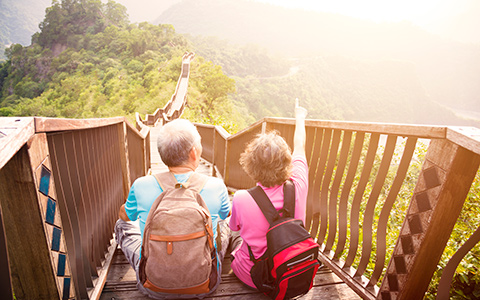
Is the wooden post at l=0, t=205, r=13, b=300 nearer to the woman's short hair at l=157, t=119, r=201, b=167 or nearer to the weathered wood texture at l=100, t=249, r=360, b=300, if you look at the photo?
the woman's short hair at l=157, t=119, r=201, b=167

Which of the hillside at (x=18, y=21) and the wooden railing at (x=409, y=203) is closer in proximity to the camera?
the wooden railing at (x=409, y=203)

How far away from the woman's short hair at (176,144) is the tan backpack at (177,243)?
167 millimetres

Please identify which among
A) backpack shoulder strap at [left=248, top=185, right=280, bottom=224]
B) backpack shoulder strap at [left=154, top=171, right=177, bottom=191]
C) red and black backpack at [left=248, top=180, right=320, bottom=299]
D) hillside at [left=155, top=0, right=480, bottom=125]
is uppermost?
hillside at [left=155, top=0, right=480, bottom=125]

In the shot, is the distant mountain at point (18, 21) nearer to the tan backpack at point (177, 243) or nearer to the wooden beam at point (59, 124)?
the wooden beam at point (59, 124)

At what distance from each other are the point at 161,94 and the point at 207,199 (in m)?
25.7

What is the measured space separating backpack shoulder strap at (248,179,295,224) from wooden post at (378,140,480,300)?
67 centimetres

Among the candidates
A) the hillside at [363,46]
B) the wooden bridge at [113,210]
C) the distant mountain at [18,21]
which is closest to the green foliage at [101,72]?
the wooden bridge at [113,210]

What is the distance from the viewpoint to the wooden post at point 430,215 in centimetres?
126

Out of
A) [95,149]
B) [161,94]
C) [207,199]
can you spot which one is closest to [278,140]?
[207,199]

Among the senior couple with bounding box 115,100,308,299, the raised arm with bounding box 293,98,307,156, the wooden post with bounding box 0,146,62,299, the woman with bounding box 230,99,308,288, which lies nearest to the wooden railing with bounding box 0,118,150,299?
the wooden post with bounding box 0,146,62,299

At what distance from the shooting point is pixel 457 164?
1245mm

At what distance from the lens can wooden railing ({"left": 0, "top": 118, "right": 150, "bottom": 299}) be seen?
982 mm

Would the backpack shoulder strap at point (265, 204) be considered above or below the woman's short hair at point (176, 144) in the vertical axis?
below

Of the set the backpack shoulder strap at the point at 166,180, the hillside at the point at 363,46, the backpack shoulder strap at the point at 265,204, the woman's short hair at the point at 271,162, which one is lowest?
the backpack shoulder strap at the point at 265,204
